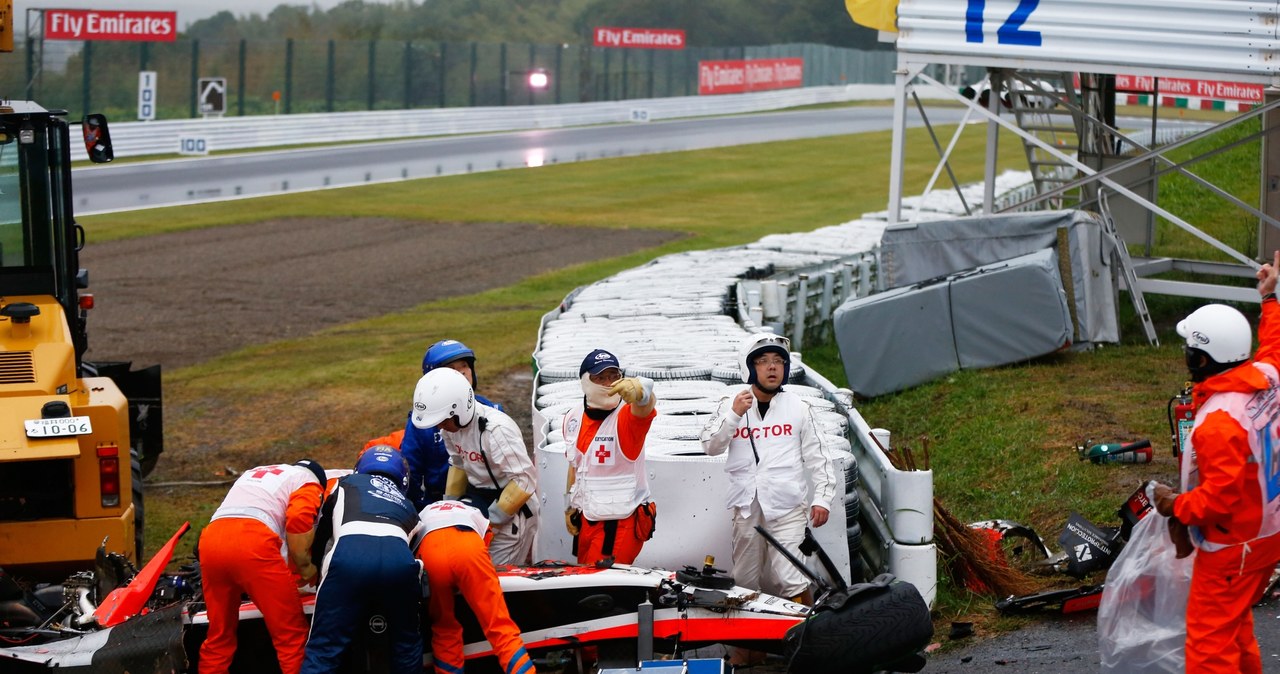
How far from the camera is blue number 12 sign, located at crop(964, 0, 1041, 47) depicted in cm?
1359

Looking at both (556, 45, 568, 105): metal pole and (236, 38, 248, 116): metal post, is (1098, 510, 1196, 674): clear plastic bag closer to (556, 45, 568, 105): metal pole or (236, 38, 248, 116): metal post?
(236, 38, 248, 116): metal post

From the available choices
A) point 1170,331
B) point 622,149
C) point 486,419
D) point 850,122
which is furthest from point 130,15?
point 486,419

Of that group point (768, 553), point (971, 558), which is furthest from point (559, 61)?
point (768, 553)

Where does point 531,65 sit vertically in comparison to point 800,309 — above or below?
above

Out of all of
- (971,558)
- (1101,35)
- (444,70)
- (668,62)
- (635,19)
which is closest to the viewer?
(971,558)

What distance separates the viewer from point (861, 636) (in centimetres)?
612

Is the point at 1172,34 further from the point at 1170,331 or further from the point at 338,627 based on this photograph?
the point at 338,627

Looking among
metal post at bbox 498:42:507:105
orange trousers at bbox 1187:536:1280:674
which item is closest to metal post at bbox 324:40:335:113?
metal post at bbox 498:42:507:105

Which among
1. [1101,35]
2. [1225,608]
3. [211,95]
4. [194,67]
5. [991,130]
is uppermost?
[194,67]

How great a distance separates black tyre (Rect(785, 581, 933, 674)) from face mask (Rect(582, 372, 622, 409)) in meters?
1.59

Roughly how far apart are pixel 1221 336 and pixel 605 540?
10.3 ft

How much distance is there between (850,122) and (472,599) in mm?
54198

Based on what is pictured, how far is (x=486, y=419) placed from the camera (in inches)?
286

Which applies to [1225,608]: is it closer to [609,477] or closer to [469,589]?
[609,477]
